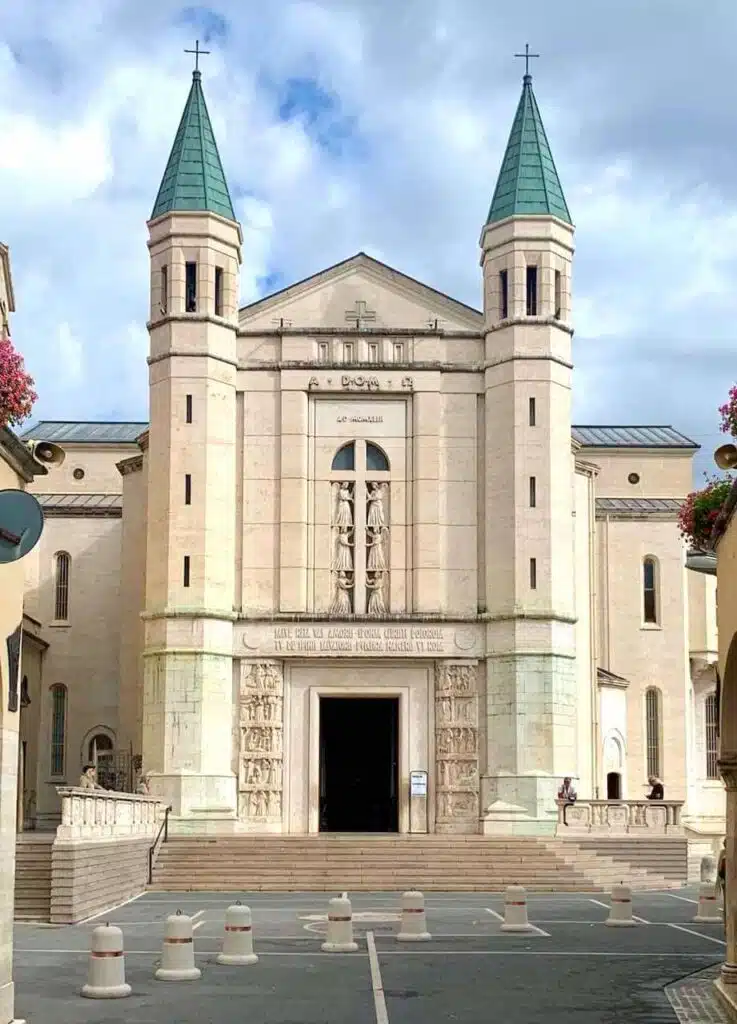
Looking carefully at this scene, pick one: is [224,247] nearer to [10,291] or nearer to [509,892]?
[10,291]

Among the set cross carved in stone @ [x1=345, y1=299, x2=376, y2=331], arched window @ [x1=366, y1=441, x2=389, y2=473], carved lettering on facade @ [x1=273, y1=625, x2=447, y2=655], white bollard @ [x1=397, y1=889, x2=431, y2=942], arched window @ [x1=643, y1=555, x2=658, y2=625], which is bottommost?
white bollard @ [x1=397, y1=889, x2=431, y2=942]

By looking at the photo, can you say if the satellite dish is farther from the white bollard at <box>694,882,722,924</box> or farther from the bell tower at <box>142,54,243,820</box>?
the bell tower at <box>142,54,243,820</box>

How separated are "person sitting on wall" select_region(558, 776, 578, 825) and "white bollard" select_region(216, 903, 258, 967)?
21522 millimetres

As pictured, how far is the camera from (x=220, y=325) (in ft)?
156

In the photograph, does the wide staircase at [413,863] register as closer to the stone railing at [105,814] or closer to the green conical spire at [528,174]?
the stone railing at [105,814]

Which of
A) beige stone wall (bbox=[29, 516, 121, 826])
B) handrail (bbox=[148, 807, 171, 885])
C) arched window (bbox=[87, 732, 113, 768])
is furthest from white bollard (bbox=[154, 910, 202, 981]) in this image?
arched window (bbox=[87, 732, 113, 768])

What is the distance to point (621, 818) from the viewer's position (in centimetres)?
4322

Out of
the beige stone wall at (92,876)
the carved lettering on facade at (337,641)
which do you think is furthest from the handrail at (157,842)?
the carved lettering on facade at (337,641)

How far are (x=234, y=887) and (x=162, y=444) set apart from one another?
13853 millimetres

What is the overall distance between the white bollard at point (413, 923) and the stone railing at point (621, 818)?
17186 mm

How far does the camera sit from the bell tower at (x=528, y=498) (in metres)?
45.8

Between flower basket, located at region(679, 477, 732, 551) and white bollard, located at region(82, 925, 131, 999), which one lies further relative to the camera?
flower basket, located at region(679, 477, 732, 551)

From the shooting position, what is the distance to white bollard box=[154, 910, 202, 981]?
20953 mm

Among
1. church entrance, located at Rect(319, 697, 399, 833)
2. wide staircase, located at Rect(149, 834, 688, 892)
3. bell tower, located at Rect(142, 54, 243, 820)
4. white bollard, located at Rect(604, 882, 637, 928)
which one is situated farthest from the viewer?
church entrance, located at Rect(319, 697, 399, 833)
